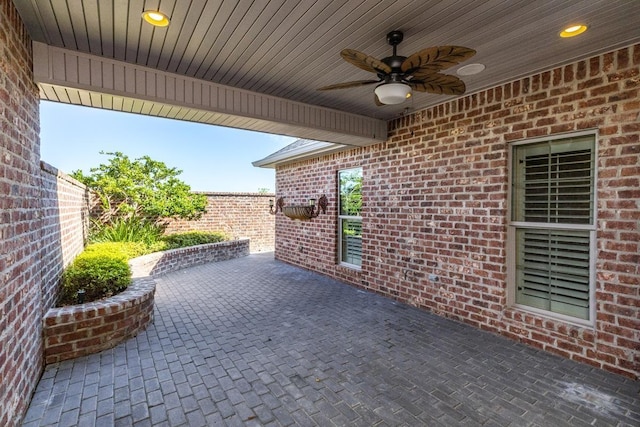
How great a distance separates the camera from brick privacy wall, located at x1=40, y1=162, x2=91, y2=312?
2952 millimetres

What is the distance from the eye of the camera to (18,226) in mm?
2137

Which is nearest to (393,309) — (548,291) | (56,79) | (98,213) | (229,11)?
(548,291)

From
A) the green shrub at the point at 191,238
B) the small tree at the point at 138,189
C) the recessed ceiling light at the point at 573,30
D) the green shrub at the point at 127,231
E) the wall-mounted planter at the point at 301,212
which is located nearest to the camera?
the recessed ceiling light at the point at 573,30

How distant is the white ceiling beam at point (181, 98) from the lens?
8.70ft

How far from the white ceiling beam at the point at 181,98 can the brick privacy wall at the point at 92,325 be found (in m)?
2.08

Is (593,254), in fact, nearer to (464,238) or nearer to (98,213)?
(464,238)

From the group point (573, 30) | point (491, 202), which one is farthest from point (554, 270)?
point (573, 30)

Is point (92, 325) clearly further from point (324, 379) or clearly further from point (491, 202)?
point (491, 202)

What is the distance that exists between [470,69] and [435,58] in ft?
4.21

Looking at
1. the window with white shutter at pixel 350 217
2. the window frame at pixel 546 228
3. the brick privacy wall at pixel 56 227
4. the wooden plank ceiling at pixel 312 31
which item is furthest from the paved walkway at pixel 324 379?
the wooden plank ceiling at pixel 312 31

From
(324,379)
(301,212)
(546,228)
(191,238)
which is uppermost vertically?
(301,212)

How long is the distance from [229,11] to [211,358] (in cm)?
295

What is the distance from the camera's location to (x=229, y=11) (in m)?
2.19

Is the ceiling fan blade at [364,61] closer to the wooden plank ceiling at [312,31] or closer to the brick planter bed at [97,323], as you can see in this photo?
the wooden plank ceiling at [312,31]
